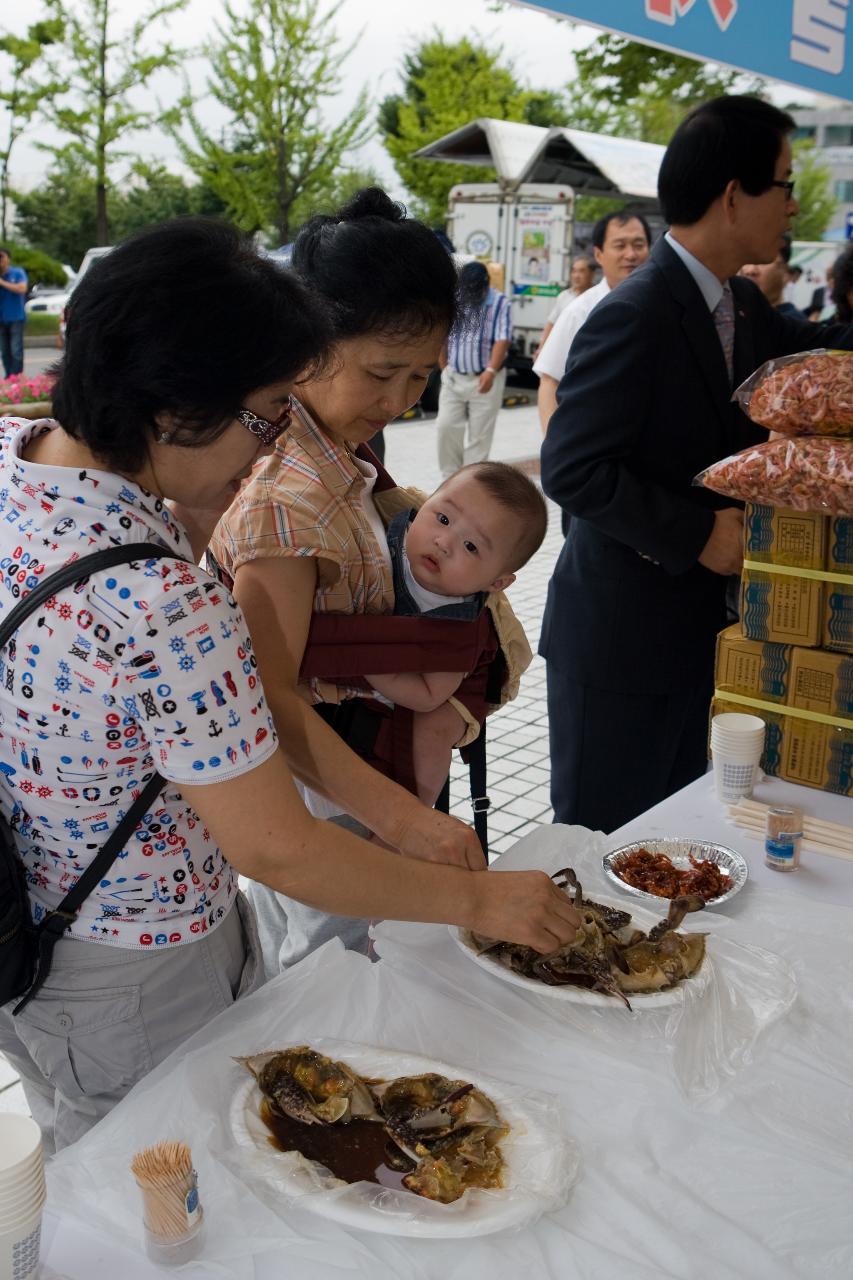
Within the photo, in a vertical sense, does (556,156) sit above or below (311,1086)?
above

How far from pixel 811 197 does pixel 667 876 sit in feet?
99.0

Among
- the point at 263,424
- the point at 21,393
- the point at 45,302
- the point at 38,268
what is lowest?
the point at 263,424

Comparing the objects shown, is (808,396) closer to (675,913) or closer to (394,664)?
(394,664)

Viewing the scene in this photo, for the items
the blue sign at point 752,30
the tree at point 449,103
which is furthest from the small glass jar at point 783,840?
the tree at point 449,103

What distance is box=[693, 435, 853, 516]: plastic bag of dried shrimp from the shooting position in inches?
75.2

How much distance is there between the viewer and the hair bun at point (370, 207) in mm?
1655

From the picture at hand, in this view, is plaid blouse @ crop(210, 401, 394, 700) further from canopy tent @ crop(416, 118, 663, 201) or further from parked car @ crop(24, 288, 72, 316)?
parked car @ crop(24, 288, 72, 316)

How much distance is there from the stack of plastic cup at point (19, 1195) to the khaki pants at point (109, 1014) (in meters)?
0.34

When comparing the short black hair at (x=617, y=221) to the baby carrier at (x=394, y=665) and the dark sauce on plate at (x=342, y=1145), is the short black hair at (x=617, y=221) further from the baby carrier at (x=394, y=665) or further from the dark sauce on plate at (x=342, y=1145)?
the dark sauce on plate at (x=342, y=1145)

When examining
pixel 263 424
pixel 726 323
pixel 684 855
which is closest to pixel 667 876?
pixel 684 855

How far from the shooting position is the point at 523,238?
1288cm

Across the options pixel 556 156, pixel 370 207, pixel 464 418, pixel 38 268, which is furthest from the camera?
pixel 38 268

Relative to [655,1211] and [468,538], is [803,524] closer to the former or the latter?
[468,538]

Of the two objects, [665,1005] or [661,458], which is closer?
[665,1005]
